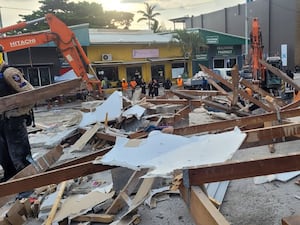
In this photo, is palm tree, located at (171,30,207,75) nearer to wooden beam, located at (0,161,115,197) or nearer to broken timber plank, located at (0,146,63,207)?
broken timber plank, located at (0,146,63,207)

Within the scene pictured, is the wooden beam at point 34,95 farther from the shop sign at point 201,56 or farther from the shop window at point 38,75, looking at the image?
the shop sign at point 201,56

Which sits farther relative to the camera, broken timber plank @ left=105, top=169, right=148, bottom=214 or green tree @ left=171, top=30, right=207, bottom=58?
green tree @ left=171, top=30, right=207, bottom=58

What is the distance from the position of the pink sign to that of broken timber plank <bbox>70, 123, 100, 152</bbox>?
1734cm

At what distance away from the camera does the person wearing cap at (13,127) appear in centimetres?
385

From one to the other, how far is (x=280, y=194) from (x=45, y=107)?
15.2 metres

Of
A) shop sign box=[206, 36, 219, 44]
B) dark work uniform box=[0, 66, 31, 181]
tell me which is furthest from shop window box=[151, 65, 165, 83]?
dark work uniform box=[0, 66, 31, 181]

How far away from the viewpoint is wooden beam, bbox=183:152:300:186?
1.93 metres

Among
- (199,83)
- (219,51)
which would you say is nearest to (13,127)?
(199,83)

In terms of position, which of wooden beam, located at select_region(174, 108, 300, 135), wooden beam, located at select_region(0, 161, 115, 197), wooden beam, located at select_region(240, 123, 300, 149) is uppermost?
wooden beam, located at select_region(240, 123, 300, 149)

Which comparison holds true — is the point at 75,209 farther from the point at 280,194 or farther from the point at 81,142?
the point at 81,142

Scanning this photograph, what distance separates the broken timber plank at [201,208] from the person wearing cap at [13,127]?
2634mm

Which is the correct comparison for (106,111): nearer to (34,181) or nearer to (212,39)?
(34,181)

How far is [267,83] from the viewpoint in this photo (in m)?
12.1

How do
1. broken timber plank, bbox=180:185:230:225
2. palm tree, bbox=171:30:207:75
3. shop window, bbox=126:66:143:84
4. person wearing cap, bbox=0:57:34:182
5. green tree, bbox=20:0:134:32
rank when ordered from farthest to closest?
green tree, bbox=20:0:134:32, palm tree, bbox=171:30:207:75, shop window, bbox=126:66:143:84, person wearing cap, bbox=0:57:34:182, broken timber plank, bbox=180:185:230:225
